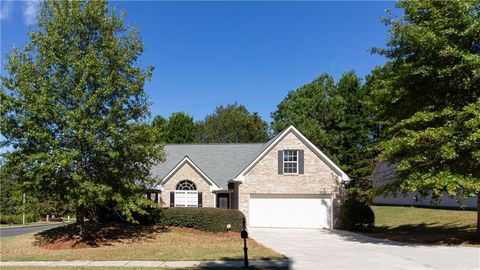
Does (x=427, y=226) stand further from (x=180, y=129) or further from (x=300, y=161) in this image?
(x=180, y=129)

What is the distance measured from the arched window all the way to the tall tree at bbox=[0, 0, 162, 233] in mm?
9168

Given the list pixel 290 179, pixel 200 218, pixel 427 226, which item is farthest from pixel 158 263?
pixel 427 226

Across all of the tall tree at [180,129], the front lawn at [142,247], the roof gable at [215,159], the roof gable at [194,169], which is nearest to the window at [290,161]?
the roof gable at [215,159]

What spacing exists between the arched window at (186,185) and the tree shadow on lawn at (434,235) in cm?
1135

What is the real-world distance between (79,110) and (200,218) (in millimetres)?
9695

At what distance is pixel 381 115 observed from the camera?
73.3 ft

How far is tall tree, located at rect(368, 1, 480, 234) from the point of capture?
1719 cm

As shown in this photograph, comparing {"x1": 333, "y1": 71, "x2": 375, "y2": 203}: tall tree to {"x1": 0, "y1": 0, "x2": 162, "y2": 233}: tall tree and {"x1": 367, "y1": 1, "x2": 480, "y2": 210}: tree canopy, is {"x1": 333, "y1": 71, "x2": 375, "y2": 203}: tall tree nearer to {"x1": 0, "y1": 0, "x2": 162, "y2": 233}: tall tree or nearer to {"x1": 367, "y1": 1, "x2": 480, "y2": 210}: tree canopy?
{"x1": 367, "y1": 1, "x2": 480, "y2": 210}: tree canopy

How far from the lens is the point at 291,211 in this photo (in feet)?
94.6

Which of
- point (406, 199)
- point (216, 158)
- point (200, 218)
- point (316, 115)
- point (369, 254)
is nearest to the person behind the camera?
point (369, 254)

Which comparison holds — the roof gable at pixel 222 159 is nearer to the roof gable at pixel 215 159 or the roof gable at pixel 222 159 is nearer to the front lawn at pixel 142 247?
the roof gable at pixel 215 159

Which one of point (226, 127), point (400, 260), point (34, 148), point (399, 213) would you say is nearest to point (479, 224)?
point (400, 260)

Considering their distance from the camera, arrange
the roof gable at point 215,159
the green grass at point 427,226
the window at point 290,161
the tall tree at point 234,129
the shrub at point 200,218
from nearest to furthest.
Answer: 1. the green grass at point 427,226
2. the shrub at point 200,218
3. the window at point 290,161
4. the roof gable at point 215,159
5. the tall tree at point 234,129

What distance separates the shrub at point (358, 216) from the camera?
87.1ft
